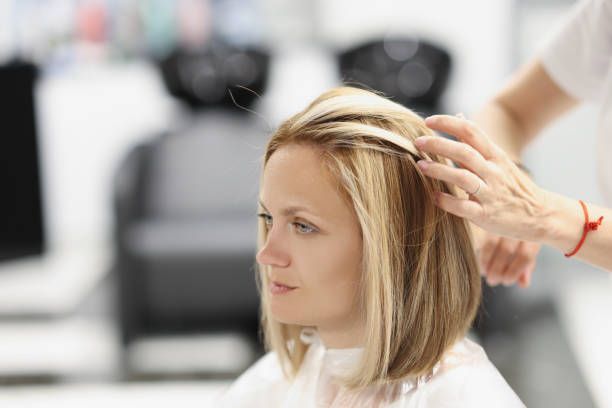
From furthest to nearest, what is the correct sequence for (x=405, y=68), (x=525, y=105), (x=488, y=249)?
(x=405, y=68)
(x=525, y=105)
(x=488, y=249)

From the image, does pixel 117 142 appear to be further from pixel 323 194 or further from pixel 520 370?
pixel 323 194

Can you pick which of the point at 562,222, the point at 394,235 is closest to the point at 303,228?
the point at 394,235

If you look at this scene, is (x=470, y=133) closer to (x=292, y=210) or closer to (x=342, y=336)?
(x=292, y=210)

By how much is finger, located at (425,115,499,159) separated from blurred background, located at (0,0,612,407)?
0.97 meters

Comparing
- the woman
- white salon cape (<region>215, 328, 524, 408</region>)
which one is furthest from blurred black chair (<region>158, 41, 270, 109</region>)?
the woman

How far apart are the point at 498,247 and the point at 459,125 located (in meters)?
0.37

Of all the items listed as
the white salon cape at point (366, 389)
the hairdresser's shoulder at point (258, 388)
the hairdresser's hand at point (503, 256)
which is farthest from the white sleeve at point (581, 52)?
the hairdresser's shoulder at point (258, 388)

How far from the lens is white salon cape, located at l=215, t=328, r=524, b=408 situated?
0.99 m

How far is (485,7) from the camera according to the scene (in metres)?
4.32

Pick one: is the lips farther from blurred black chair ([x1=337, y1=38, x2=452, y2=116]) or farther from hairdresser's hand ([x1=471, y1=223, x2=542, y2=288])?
blurred black chair ([x1=337, y1=38, x2=452, y2=116])

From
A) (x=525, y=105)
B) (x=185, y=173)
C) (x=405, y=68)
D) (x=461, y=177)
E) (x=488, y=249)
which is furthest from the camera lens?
(x=185, y=173)

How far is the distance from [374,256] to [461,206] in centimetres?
15

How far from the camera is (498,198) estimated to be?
0.91 m

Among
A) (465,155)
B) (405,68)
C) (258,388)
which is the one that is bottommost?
(258,388)
